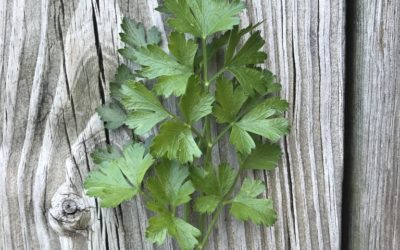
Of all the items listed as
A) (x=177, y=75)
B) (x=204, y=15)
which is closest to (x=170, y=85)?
(x=177, y=75)

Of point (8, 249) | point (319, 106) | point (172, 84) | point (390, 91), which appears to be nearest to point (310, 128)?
point (319, 106)

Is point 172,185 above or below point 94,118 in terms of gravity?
below

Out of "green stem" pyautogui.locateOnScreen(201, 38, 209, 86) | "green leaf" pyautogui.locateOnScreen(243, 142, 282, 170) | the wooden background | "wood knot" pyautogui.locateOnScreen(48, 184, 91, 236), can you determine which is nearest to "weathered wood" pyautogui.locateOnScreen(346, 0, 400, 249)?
the wooden background

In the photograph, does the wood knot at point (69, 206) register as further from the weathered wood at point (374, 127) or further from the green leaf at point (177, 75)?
the weathered wood at point (374, 127)

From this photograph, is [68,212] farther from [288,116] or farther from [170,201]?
[288,116]

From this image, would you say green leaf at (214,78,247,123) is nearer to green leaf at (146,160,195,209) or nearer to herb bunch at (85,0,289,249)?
herb bunch at (85,0,289,249)

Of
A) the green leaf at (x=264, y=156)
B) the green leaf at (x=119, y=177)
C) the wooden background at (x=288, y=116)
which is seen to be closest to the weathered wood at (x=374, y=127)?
the wooden background at (x=288, y=116)

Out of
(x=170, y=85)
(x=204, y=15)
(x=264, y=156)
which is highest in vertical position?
(x=204, y=15)
